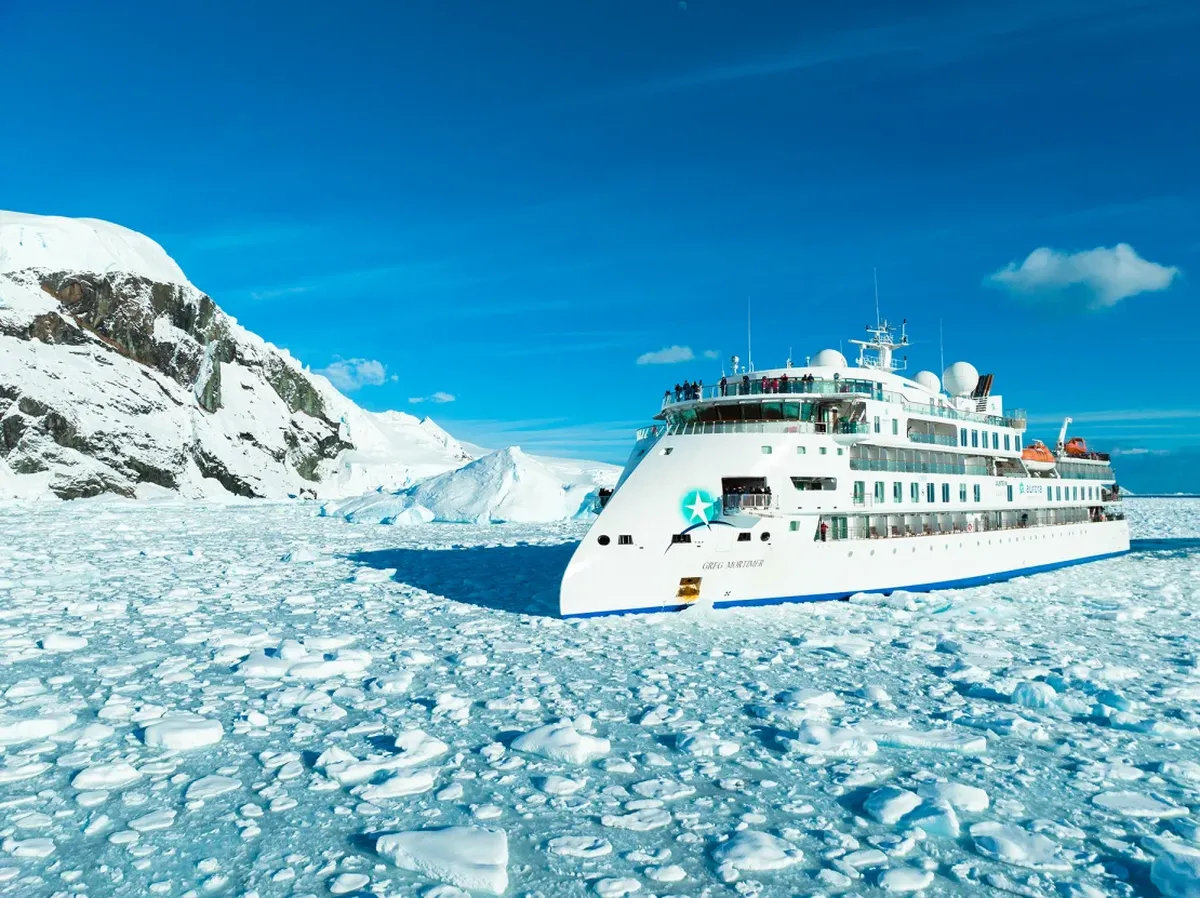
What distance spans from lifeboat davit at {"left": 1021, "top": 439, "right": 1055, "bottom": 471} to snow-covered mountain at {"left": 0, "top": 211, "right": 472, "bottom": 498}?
289ft

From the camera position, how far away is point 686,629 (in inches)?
716

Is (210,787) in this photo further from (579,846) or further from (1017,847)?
(1017,847)

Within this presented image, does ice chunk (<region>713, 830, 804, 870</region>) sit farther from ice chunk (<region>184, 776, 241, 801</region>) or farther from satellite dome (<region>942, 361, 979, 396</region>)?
satellite dome (<region>942, 361, 979, 396</region>)

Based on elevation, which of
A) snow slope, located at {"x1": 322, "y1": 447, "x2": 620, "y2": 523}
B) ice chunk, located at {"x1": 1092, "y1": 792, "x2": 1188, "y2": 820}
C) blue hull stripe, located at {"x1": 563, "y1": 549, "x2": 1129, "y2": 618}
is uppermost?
snow slope, located at {"x1": 322, "y1": 447, "x2": 620, "y2": 523}

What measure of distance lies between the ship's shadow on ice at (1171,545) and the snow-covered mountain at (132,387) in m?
86.3

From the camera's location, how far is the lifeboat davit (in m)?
33.4

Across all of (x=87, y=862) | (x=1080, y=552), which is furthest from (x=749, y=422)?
(x=1080, y=552)

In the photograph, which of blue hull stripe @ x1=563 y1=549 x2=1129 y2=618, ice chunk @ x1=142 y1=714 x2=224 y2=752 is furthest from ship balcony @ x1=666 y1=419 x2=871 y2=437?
ice chunk @ x1=142 y1=714 x2=224 y2=752

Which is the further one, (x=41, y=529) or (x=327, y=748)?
(x=41, y=529)

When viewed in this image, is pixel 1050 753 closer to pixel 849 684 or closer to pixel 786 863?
pixel 849 684

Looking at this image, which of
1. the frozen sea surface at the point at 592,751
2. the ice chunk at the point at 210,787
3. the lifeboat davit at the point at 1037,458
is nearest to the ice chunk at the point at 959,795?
the frozen sea surface at the point at 592,751

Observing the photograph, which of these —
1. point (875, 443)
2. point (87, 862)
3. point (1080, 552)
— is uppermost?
point (875, 443)

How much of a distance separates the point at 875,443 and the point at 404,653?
51.1 feet

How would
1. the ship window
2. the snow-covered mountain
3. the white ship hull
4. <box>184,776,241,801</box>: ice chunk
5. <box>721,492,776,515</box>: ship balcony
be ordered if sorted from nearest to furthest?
<box>184,776,241,801</box>: ice chunk < the white ship hull < <box>721,492,776,515</box>: ship balcony < the ship window < the snow-covered mountain
